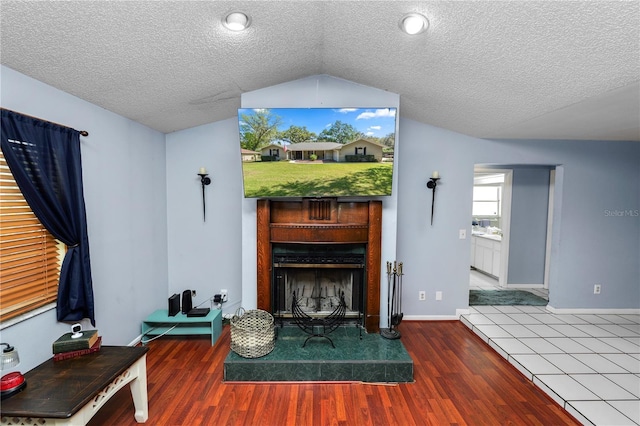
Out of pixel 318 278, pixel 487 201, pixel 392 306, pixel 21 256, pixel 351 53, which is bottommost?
pixel 392 306

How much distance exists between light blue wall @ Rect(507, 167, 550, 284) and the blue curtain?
5.31m

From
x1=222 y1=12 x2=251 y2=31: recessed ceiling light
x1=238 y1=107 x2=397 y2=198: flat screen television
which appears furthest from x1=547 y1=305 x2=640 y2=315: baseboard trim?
x1=222 y1=12 x2=251 y2=31: recessed ceiling light

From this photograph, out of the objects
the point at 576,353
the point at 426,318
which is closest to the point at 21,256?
the point at 426,318

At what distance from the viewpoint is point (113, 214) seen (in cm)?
249

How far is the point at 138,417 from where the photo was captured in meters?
1.87

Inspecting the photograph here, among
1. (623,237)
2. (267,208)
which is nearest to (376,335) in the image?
(267,208)

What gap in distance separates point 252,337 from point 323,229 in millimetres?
1145

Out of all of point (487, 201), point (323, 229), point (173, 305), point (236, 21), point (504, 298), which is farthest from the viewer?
point (487, 201)

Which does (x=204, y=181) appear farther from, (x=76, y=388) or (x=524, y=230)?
(x=524, y=230)

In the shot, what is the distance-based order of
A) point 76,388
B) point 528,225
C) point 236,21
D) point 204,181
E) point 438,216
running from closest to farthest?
point 76,388 → point 236,21 → point 204,181 → point 438,216 → point 528,225

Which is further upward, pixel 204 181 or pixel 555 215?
pixel 204 181

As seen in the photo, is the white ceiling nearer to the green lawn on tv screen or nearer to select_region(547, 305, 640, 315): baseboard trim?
the green lawn on tv screen

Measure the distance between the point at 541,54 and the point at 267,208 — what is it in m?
2.35

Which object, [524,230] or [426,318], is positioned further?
[524,230]
